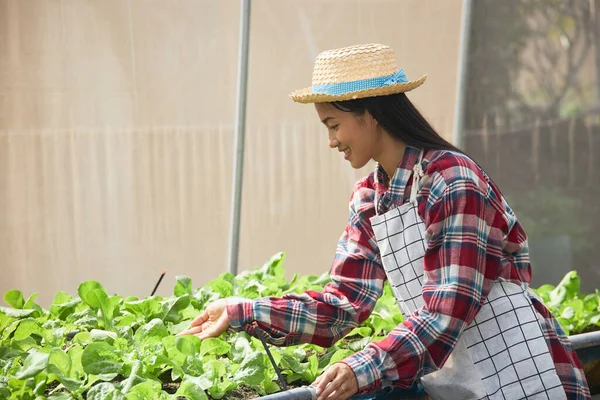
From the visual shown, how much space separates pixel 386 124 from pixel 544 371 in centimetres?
57

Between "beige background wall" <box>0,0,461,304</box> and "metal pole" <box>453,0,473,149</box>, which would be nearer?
"beige background wall" <box>0,0,461,304</box>

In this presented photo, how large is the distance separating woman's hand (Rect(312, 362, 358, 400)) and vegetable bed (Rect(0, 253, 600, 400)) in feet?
0.94

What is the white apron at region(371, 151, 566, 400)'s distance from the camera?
1.59 meters

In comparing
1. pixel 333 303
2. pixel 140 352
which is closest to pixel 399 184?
pixel 333 303

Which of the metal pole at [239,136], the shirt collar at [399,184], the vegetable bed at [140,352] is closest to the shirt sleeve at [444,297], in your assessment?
the shirt collar at [399,184]

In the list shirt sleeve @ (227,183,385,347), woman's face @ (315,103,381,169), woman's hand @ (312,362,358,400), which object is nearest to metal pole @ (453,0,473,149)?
shirt sleeve @ (227,183,385,347)

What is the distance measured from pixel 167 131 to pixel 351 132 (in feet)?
6.44

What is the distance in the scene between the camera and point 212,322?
1.97 meters

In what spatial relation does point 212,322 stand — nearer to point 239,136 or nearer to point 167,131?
point 239,136

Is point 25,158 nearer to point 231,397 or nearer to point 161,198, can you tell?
point 161,198

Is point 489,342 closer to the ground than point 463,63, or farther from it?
closer to the ground

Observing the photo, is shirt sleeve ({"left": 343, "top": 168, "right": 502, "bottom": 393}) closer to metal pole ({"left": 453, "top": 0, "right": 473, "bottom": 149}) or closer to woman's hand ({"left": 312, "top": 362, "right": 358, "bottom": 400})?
woman's hand ({"left": 312, "top": 362, "right": 358, "bottom": 400})

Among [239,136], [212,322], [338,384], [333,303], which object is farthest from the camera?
[239,136]

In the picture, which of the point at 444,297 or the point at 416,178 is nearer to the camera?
the point at 444,297
